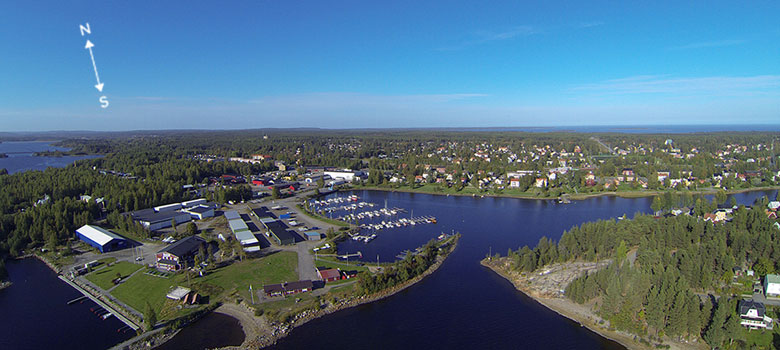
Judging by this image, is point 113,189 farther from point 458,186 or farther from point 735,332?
point 735,332

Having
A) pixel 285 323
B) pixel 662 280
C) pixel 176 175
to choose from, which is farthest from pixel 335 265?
pixel 176 175

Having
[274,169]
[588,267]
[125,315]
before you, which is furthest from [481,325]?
[274,169]

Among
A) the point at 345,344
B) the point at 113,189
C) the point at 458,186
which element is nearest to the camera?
the point at 345,344

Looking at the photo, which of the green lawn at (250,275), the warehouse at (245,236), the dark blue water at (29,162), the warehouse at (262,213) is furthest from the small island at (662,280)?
the dark blue water at (29,162)

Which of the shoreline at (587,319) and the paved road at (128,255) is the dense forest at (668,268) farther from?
the paved road at (128,255)

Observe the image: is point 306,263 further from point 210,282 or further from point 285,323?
point 285,323
